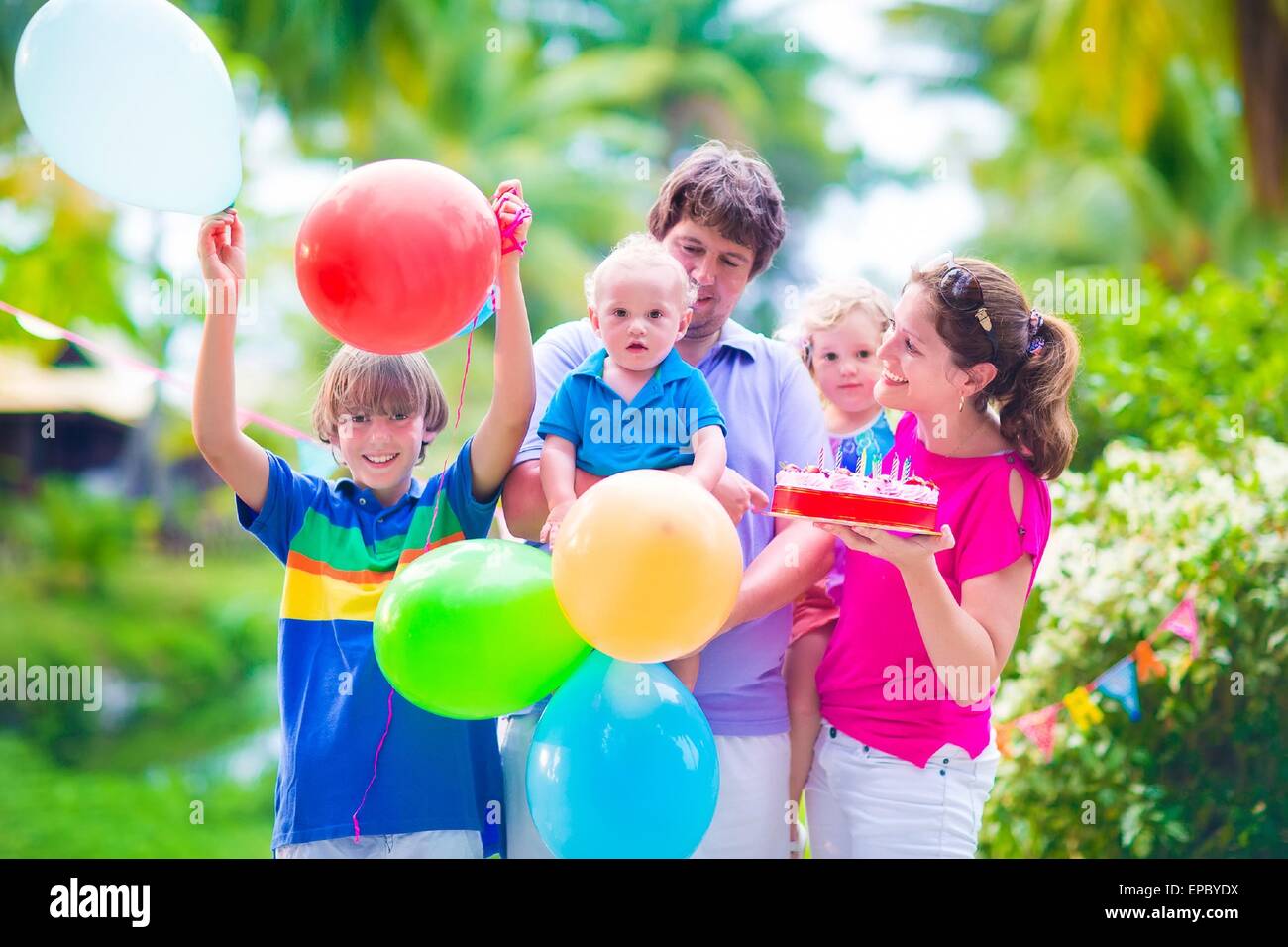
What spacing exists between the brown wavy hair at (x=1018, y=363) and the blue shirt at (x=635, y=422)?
49 cm

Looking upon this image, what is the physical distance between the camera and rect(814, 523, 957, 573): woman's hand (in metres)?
2.39

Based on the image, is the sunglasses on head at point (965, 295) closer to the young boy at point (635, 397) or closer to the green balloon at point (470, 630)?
the young boy at point (635, 397)

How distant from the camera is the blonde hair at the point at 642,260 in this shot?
8.55ft

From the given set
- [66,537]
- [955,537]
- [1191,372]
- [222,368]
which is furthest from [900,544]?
[66,537]

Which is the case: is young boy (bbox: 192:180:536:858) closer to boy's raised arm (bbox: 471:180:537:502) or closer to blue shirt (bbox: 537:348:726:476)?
boy's raised arm (bbox: 471:180:537:502)

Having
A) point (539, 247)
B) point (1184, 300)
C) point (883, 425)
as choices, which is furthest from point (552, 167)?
point (883, 425)

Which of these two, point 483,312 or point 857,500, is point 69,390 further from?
point 857,500

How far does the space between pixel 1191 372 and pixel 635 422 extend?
3279 millimetres

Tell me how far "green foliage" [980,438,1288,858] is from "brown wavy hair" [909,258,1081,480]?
178 centimetres

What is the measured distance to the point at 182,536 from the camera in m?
16.9

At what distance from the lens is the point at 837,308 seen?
3213 mm

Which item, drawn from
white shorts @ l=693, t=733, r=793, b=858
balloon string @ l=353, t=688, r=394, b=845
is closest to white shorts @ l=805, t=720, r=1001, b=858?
white shorts @ l=693, t=733, r=793, b=858

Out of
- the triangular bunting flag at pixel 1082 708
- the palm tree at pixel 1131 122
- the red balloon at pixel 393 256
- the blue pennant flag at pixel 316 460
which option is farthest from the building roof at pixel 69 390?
the red balloon at pixel 393 256
